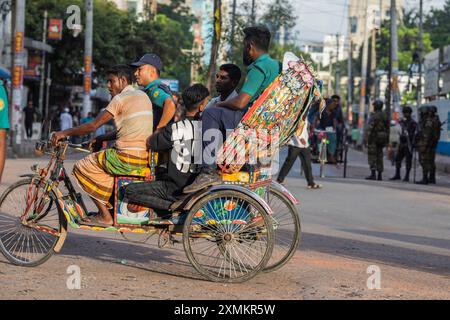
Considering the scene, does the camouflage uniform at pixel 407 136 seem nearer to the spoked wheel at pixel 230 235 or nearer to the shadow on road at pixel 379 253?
the shadow on road at pixel 379 253

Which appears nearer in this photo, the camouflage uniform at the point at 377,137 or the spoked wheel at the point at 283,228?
the spoked wheel at the point at 283,228

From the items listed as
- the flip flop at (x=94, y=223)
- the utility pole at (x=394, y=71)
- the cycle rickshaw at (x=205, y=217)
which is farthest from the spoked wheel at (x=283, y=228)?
the utility pole at (x=394, y=71)

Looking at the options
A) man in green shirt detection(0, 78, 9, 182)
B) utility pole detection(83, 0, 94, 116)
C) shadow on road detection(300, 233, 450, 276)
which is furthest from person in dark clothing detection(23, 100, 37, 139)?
man in green shirt detection(0, 78, 9, 182)

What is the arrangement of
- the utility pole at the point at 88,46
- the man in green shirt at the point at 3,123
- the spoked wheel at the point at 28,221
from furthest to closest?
the utility pole at the point at 88,46 < the spoked wheel at the point at 28,221 < the man in green shirt at the point at 3,123

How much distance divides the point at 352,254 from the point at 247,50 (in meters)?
2.71

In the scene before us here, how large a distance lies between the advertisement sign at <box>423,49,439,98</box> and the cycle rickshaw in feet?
138

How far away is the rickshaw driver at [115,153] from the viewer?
322 inches

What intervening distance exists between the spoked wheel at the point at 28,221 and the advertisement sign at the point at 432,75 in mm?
42419

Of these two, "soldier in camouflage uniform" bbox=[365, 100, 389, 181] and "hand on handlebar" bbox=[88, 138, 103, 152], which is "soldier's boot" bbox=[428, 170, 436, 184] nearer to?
"soldier in camouflage uniform" bbox=[365, 100, 389, 181]

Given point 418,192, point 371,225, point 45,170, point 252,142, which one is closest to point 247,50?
point 252,142

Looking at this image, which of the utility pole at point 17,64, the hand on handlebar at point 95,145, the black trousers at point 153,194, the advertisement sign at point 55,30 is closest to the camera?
the black trousers at point 153,194

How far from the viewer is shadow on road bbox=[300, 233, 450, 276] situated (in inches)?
371

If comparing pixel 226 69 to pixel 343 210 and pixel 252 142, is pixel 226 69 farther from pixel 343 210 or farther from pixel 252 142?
pixel 343 210

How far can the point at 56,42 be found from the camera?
5600 centimetres
